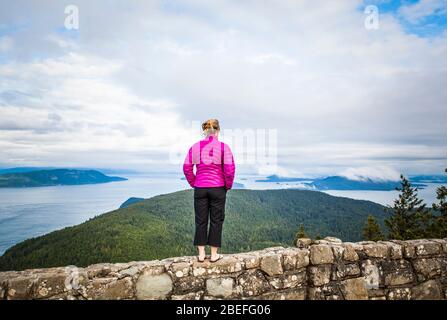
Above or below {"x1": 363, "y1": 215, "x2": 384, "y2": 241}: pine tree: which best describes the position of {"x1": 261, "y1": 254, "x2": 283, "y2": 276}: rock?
above

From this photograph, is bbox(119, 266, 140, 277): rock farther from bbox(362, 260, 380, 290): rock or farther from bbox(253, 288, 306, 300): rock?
bbox(362, 260, 380, 290): rock

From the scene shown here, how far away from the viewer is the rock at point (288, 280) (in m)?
3.98

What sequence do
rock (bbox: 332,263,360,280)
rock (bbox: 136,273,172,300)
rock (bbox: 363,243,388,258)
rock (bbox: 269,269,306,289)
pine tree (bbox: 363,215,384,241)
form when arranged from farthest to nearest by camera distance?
pine tree (bbox: 363,215,384,241) → rock (bbox: 363,243,388,258) → rock (bbox: 332,263,360,280) → rock (bbox: 269,269,306,289) → rock (bbox: 136,273,172,300)

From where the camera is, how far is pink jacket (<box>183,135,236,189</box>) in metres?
4.03

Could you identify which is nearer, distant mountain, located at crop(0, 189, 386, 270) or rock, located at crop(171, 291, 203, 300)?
rock, located at crop(171, 291, 203, 300)

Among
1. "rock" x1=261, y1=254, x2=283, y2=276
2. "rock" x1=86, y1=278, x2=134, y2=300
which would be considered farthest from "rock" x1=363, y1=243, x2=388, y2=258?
"rock" x1=86, y1=278, x2=134, y2=300

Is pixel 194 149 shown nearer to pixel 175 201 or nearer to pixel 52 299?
pixel 52 299

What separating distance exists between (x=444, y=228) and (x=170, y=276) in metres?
29.4

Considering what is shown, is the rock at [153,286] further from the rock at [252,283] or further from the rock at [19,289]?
the rock at [19,289]

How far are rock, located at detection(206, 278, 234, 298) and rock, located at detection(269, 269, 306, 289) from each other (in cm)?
61

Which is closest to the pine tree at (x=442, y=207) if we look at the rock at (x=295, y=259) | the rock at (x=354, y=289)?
the rock at (x=354, y=289)

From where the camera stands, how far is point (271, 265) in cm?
397

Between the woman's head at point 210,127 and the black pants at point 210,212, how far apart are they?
849 mm

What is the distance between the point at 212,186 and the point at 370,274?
2.94m
